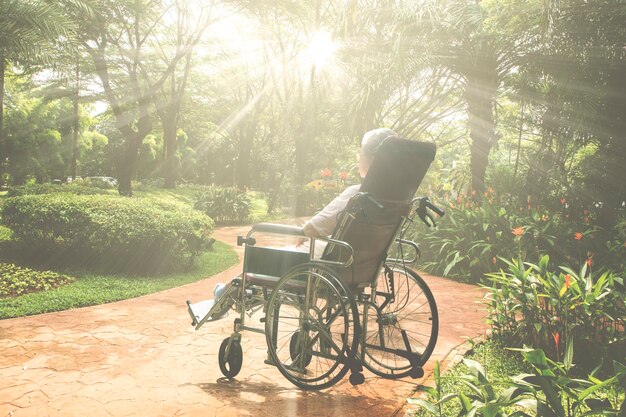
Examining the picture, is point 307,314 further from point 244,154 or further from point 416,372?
point 244,154

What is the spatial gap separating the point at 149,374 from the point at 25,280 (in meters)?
3.71

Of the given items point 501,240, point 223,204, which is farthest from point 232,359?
point 223,204

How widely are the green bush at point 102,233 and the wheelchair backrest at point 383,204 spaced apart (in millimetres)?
4582

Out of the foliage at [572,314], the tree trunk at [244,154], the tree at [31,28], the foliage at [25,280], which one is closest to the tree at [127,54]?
the tree at [31,28]

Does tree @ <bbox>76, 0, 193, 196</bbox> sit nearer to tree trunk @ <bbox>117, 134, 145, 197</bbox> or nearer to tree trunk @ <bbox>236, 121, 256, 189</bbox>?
tree trunk @ <bbox>117, 134, 145, 197</bbox>

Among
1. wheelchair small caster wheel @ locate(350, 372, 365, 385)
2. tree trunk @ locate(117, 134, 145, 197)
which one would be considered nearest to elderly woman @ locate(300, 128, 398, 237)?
wheelchair small caster wheel @ locate(350, 372, 365, 385)

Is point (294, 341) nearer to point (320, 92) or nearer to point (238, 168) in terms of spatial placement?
point (320, 92)

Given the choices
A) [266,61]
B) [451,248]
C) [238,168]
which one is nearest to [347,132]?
[451,248]

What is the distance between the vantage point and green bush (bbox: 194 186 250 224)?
14070 mm

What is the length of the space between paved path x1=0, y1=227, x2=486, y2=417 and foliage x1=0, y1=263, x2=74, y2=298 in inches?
50.5

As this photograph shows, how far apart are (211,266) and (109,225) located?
6.02 feet

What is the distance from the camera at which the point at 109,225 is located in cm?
666

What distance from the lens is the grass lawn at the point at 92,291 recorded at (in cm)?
488

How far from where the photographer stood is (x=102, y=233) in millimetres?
6680
